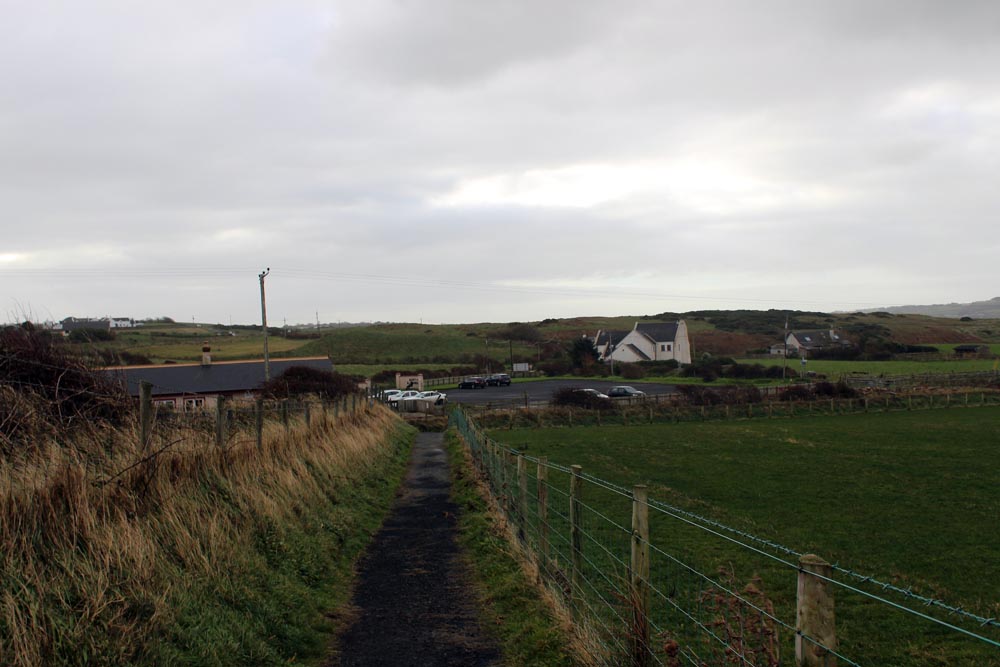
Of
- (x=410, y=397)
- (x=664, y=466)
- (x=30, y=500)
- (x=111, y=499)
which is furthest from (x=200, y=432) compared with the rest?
(x=410, y=397)

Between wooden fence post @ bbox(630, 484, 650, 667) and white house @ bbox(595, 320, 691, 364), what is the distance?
9075 centimetres

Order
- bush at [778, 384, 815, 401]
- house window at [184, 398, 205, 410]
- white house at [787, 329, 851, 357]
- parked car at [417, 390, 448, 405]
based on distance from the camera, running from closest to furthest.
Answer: house window at [184, 398, 205, 410], bush at [778, 384, 815, 401], parked car at [417, 390, 448, 405], white house at [787, 329, 851, 357]

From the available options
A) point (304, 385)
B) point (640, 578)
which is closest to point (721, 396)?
point (304, 385)

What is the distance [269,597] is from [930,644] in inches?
269

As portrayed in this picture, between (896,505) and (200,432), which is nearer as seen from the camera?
(200,432)

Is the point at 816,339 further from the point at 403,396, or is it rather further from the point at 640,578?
the point at 640,578

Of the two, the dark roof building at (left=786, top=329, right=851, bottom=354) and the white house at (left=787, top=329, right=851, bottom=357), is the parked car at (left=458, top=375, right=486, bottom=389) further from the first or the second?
the dark roof building at (left=786, top=329, right=851, bottom=354)

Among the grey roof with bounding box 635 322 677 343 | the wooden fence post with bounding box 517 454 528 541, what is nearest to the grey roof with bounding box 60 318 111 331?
the wooden fence post with bounding box 517 454 528 541

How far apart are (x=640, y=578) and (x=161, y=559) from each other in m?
4.04

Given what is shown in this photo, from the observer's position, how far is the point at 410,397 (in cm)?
5438

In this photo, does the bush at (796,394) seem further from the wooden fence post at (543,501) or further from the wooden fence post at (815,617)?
the wooden fence post at (815,617)

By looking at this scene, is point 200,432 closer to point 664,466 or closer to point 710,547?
point 710,547

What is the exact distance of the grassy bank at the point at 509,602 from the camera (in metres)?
6.07

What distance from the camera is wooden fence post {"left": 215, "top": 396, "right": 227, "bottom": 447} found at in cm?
932
